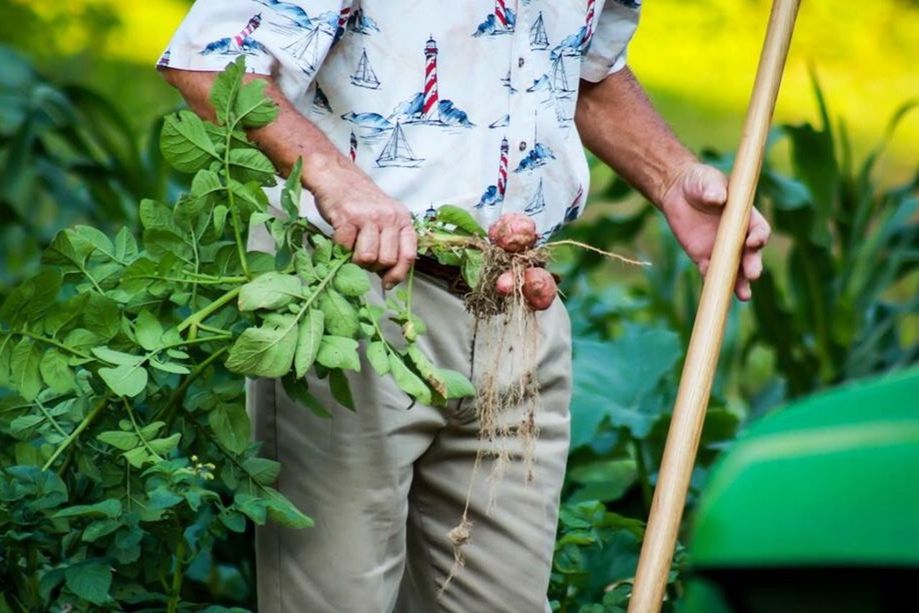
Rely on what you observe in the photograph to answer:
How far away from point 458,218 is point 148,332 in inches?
16.8

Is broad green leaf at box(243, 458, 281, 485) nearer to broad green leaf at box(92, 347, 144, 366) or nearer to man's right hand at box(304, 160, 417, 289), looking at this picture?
broad green leaf at box(92, 347, 144, 366)

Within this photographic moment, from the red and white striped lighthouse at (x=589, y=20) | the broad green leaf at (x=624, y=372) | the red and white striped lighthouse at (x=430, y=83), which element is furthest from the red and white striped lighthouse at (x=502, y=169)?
the broad green leaf at (x=624, y=372)

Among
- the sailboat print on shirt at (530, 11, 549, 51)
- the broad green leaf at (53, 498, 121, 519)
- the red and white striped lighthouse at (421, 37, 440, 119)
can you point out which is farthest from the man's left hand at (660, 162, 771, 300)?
the broad green leaf at (53, 498, 121, 519)

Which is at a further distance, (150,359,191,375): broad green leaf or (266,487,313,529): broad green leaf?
(266,487,313,529): broad green leaf

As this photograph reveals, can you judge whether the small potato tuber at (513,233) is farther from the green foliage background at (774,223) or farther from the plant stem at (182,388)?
the green foliage background at (774,223)

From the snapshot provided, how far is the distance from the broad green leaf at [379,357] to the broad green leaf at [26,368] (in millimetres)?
453

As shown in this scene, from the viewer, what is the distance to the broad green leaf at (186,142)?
2.03 meters

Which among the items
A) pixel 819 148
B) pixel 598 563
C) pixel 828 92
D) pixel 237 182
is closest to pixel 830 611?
pixel 237 182

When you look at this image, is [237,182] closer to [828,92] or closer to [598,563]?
[598,563]

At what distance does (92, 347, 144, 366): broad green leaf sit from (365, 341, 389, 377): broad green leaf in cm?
30

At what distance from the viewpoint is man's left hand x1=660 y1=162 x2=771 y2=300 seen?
2.40 meters

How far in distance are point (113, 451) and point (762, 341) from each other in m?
2.41

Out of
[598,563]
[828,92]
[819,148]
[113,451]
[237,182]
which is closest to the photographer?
[237,182]

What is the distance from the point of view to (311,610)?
2.31 meters
